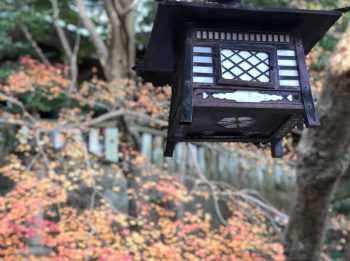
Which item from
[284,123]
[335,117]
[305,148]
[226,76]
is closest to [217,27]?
[226,76]

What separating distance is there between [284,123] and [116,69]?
6502 mm

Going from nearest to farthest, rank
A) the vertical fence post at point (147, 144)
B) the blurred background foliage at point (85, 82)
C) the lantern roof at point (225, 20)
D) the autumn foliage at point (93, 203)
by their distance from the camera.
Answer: the lantern roof at point (225, 20), the autumn foliage at point (93, 203), the blurred background foliage at point (85, 82), the vertical fence post at point (147, 144)

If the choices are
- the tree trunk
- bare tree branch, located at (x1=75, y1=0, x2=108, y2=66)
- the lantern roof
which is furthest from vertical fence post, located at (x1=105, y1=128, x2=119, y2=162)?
the lantern roof

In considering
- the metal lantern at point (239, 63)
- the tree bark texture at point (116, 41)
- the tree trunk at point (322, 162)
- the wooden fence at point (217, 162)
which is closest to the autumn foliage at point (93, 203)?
the tree bark texture at point (116, 41)

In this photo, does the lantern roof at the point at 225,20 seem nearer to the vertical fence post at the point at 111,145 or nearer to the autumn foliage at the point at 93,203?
the autumn foliage at the point at 93,203

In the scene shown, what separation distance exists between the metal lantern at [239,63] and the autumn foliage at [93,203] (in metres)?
4.79

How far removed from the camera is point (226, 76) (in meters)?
2.28

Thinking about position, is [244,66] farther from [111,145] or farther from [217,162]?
[217,162]

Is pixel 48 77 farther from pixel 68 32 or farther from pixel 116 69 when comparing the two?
pixel 68 32

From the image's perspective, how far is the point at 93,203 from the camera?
794cm

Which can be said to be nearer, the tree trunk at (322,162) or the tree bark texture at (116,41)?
the tree trunk at (322,162)

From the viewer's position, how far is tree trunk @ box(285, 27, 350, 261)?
176 inches

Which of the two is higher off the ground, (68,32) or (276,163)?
(68,32)

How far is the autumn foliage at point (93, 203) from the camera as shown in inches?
285
